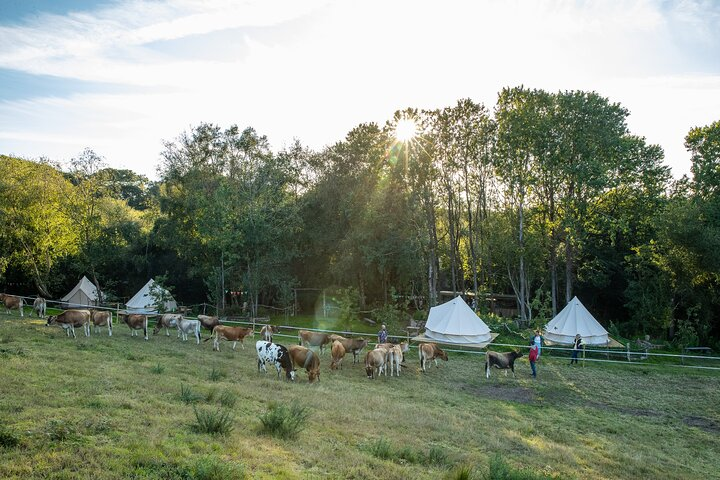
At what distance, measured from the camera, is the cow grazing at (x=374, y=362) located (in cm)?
1794

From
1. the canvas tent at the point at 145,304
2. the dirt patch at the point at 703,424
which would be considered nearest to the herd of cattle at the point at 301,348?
the dirt patch at the point at 703,424

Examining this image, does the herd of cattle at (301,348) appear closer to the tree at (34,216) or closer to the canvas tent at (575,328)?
the canvas tent at (575,328)

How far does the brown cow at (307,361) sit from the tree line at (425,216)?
577 inches

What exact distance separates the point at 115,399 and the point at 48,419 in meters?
1.93

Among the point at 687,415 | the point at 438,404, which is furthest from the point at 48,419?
the point at 687,415

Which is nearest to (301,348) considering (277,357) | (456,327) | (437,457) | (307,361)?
(307,361)

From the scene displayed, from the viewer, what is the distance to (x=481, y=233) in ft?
115

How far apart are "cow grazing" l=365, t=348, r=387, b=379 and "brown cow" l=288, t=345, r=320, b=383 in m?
2.58

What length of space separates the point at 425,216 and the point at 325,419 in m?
23.6

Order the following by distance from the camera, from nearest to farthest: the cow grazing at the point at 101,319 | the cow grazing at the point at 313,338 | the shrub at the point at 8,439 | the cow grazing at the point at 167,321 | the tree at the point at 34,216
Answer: the shrub at the point at 8,439 < the cow grazing at the point at 101,319 < the cow grazing at the point at 313,338 < the cow grazing at the point at 167,321 < the tree at the point at 34,216

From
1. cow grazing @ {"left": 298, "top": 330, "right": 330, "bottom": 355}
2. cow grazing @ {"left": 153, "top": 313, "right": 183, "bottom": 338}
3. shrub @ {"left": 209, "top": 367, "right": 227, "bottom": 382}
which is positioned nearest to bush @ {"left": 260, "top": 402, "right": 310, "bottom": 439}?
shrub @ {"left": 209, "top": 367, "right": 227, "bottom": 382}

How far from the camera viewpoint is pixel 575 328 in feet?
85.6

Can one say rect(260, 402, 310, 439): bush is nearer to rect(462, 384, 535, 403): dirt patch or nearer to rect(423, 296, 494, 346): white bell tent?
rect(462, 384, 535, 403): dirt patch

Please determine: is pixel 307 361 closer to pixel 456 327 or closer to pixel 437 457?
pixel 437 457
